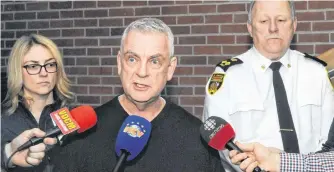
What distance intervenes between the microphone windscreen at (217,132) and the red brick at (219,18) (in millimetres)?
2413

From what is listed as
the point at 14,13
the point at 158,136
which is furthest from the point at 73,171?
the point at 14,13

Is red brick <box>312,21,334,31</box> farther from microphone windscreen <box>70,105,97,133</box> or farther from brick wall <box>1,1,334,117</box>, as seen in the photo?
microphone windscreen <box>70,105,97,133</box>

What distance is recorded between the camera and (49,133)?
2193mm

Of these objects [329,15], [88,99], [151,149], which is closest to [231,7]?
[329,15]

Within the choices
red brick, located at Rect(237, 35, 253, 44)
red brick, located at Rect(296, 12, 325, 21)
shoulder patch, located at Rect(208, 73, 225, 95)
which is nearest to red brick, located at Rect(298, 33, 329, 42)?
red brick, located at Rect(296, 12, 325, 21)

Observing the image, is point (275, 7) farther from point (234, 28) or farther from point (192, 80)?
point (192, 80)

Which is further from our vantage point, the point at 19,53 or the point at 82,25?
the point at 82,25

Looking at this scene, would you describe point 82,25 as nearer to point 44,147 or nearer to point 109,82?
point 109,82

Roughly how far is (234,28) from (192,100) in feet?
2.61

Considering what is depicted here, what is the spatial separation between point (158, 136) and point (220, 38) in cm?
228

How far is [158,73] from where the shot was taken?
2480 mm

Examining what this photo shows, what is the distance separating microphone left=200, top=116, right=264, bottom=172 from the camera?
2252 millimetres

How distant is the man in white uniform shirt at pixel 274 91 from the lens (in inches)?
124

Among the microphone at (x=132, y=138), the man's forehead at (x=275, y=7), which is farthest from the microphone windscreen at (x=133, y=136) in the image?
the man's forehead at (x=275, y=7)
